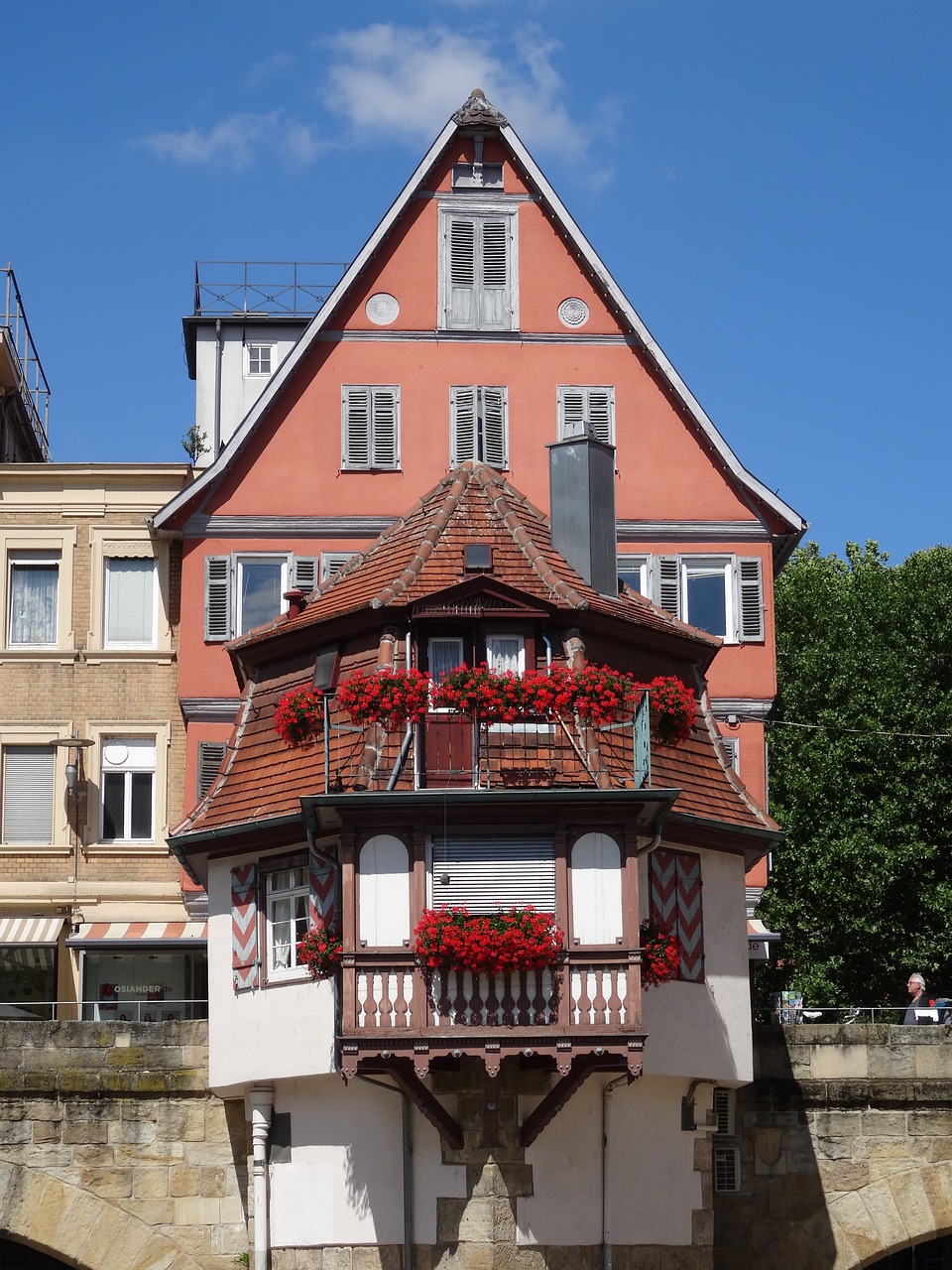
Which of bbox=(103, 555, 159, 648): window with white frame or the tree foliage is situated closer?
bbox=(103, 555, 159, 648): window with white frame

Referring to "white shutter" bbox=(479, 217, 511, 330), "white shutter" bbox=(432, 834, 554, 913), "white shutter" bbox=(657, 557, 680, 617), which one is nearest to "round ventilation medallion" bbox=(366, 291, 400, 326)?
"white shutter" bbox=(479, 217, 511, 330)

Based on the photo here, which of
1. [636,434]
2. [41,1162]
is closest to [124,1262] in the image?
[41,1162]

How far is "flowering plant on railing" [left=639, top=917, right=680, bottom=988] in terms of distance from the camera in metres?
29.8

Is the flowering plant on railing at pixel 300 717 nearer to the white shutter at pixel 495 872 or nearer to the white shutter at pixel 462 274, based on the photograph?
the white shutter at pixel 495 872

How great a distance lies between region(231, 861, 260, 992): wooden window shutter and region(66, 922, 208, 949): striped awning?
5.96m

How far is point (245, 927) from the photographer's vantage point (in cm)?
3194

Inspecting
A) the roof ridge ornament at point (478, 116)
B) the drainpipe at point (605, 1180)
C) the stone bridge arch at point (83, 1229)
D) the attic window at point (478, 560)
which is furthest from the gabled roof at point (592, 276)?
the drainpipe at point (605, 1180)

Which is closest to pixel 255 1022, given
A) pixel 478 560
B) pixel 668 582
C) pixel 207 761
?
pixel 478 560

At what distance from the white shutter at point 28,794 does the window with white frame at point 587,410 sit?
31.5 ft

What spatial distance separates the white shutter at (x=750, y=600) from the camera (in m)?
40.3

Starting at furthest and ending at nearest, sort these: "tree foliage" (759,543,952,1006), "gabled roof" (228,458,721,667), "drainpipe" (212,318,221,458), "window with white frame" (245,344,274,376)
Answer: "window with white frame" (245,344,274,376) → "drainpipe" (212,318,221,458) → "tree foliage" (759,543,952,1006) → "gabled roof" (228,458,721,667)

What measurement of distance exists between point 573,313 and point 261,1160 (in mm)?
15573

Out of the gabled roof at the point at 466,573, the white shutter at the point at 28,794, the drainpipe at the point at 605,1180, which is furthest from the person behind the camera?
the white shutter at the point at 28,794

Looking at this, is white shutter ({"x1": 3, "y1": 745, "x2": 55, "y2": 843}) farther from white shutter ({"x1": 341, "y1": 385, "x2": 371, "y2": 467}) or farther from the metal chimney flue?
the metal chimney flue
